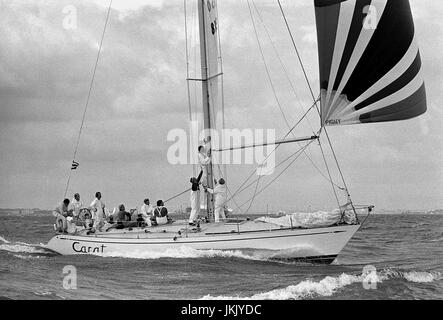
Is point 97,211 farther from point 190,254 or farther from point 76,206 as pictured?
point 190,254

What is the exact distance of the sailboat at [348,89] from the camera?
14.4 m

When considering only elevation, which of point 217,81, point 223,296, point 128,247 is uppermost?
point 217,81

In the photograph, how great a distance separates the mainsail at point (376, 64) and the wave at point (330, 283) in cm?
367

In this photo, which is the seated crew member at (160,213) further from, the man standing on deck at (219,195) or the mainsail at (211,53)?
the mainsail at (211,53)

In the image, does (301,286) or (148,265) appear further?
(148,265)

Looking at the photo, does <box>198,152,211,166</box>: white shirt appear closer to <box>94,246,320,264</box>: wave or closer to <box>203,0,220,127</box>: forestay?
<box>203,0,220,127</box>: forestay

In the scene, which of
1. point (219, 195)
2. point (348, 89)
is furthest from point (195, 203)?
point (348, 89)

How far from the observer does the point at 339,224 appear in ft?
49.9

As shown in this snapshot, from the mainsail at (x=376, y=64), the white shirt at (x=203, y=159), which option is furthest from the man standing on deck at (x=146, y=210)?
the mainsail at (x=376, y=64)

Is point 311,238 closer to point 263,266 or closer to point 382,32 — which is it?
point 263,266

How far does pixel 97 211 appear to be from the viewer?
18156mm

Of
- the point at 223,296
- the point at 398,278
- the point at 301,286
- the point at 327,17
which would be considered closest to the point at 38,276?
the point at 223,296

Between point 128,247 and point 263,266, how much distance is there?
3.90 m

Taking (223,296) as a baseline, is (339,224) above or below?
above
